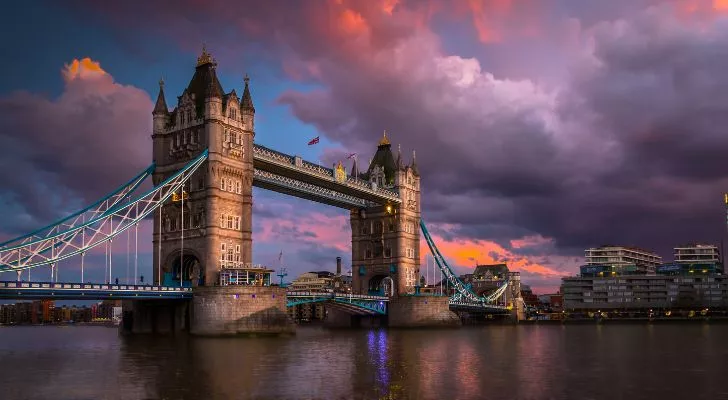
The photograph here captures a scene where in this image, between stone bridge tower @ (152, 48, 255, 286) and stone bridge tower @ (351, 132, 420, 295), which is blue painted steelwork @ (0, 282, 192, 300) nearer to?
stone bridge tower @ (152, 48, 255, 286)

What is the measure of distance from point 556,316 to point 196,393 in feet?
515

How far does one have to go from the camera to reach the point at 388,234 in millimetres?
129625

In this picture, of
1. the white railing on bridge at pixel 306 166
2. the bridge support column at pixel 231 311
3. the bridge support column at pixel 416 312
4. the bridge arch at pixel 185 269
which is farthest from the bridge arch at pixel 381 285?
the bridge support column at pixel 231 311

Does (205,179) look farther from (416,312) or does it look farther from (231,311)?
(416,312)

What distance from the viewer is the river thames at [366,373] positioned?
117ft

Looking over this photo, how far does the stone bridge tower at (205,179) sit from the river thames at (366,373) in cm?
1880

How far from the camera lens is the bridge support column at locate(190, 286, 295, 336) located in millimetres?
78062

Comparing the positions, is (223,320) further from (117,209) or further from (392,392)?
(392,392)

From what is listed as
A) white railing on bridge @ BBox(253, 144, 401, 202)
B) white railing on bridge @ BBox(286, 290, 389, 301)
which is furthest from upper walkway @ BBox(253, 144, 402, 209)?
white railing on bridge @ BBox(286, 290, 389, 301)

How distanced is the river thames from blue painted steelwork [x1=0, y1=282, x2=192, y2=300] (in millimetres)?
7109

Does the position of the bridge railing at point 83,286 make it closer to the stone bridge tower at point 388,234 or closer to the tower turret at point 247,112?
the tower turret at point 247,112

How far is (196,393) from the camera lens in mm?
35094

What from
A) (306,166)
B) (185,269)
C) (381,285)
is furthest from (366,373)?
(381,285)

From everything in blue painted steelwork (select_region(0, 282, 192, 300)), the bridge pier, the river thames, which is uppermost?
blue painted steelwork (select_region(0, 282, 192, 300))
